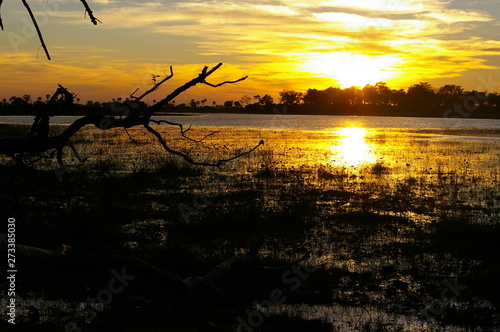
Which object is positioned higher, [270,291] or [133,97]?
[133,97]

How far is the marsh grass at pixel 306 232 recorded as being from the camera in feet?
26.0

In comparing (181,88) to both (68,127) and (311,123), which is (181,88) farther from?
(311,123)

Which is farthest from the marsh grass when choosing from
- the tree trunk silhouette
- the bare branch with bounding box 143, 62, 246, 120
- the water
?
the water

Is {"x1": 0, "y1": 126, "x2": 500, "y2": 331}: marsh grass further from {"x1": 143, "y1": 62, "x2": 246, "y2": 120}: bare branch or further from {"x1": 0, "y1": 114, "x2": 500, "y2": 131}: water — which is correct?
{"x1": 0, "y1": 114, "x2": 500, "y2": 131}: water

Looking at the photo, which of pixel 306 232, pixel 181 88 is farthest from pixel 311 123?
pixel 181 88

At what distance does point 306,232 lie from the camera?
12859mm

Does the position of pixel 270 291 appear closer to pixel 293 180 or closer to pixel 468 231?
pixel 468 231

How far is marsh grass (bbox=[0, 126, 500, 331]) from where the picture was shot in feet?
26.0

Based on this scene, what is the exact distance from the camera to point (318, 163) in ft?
93.5

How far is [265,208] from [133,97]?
39.2ft

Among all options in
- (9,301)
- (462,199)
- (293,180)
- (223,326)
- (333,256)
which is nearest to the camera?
(223,326)

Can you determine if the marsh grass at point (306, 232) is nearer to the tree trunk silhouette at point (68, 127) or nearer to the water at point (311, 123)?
the tree trunk silhouette at point (68, 127)

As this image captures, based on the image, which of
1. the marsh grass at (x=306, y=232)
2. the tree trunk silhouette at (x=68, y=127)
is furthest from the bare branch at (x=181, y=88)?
the marsh grass at (x=306, y=232)

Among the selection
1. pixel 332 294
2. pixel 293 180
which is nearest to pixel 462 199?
pixel 293 180
